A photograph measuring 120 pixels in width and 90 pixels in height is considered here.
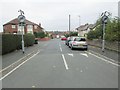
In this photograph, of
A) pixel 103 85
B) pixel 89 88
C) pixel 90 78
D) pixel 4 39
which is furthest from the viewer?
pixel 4 39

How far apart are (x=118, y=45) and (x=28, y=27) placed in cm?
7515

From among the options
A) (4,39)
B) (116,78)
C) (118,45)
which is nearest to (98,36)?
(118,45)

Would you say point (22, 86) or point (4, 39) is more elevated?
point (4, 39)

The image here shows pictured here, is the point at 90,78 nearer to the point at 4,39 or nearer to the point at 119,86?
the point at 119,86

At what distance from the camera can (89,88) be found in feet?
22.7

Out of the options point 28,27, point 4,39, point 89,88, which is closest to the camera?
point 89,88

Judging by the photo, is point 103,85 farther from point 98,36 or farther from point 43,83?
point 98,36

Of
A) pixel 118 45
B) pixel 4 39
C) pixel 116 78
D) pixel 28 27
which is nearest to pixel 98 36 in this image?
pixel 118 45

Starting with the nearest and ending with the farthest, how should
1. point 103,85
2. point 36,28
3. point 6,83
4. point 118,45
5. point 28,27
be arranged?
1. point 103,85
2. point 6,83
3. point 118,45
4. point 28,27
5. point 36,28

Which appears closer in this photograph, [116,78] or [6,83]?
[6,83]

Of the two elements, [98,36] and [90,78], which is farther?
[98,36]

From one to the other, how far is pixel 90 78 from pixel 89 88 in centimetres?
169

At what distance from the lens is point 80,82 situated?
781 cm

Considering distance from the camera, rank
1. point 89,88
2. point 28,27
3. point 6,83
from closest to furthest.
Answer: point 89,88
point 6,83
point 28,27
